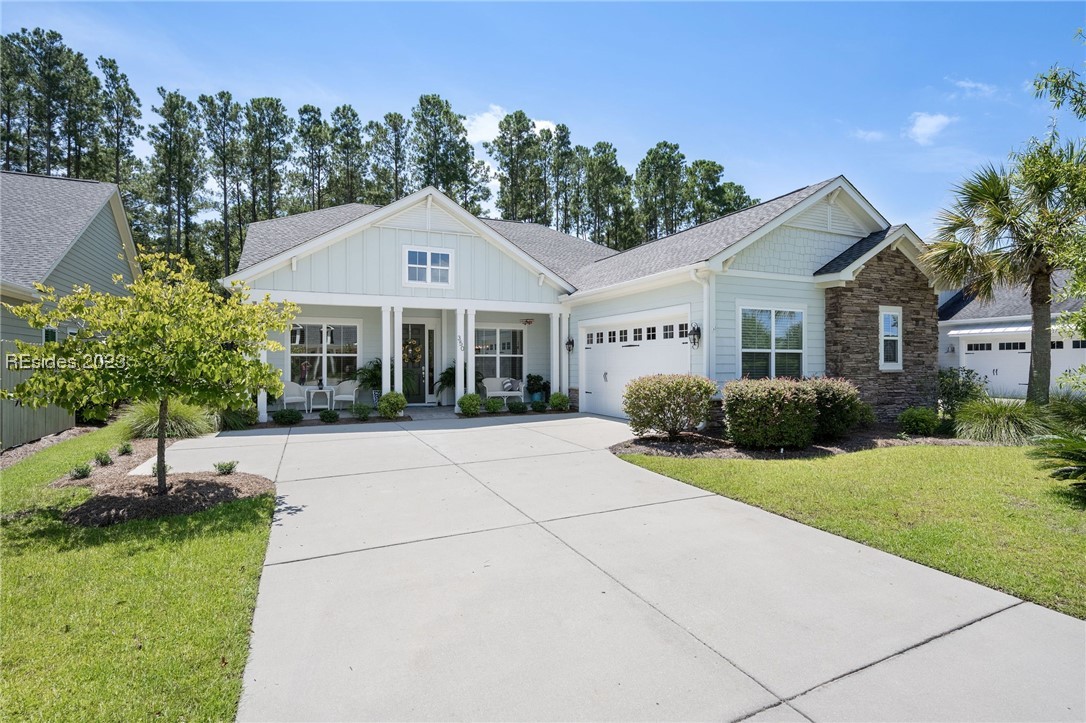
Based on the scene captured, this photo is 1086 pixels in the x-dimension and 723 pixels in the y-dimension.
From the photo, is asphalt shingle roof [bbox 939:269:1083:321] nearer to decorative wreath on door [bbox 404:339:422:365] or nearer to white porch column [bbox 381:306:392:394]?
decorative wreath on door [bbox 404:339:422:365]

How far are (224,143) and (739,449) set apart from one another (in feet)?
105

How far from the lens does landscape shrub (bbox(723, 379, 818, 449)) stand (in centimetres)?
838

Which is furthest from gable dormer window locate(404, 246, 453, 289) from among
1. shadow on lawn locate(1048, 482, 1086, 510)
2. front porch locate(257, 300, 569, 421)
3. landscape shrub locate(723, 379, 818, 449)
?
shadow on lawn locate(1048, 482, 1086, 510)

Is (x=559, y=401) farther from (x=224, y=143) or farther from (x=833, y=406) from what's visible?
(x=224, y=143)

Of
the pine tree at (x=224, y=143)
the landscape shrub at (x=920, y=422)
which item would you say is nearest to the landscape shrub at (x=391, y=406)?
the landscape shrub at (x=920, y=422)

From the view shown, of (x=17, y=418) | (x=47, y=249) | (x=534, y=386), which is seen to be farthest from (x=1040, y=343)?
(x=47, y=249)

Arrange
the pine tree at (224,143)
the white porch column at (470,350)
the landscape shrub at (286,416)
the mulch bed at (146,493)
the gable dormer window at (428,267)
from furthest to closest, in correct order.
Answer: the pine tree at (224,143) → the white porch column at (470,350) → the gable dormer window at (428,267) → the landscape shrub at (286,416) → the mulch bed at (146,493)

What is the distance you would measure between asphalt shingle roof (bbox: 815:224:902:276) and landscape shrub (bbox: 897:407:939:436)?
130 inches

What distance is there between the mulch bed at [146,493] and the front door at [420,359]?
875 centimetres

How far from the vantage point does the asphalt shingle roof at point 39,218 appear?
995 centimetres

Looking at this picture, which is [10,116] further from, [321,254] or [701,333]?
[701,333]

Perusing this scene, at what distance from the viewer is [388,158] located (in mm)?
31266

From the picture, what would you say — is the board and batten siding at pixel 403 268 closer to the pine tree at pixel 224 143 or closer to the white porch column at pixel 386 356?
the white porch column at pixel 386 356

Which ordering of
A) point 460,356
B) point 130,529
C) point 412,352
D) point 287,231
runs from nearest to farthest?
point 130,529
point 460,356
point 412,352
point 287,231
